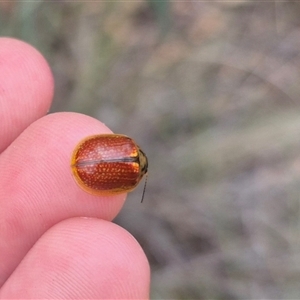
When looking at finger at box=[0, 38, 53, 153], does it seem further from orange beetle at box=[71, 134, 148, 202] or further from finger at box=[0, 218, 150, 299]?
finger at box=[0, 218, 150, 299]

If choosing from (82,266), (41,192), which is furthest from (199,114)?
(82,266)

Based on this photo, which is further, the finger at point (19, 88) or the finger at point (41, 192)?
the finger at point (19, 88)

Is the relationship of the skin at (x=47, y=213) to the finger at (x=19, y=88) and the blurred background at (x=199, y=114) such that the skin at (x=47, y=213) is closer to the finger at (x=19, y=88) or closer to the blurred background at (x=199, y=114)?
the finger at (x=19, y=88)

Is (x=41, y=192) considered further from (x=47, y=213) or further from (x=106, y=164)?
(x=106, y=164)

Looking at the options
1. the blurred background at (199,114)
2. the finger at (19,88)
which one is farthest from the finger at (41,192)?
the blurred background at (199,114)

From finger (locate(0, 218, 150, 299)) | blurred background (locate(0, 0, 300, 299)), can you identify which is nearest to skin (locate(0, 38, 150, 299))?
finger (locate(0, 218, 150, 299))

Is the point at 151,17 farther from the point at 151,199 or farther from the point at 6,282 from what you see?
the point at 6,282

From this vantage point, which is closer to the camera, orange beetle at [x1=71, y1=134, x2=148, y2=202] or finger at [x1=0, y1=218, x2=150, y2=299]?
finger at [x1=0, y1=218, x2=150, y2=299]
